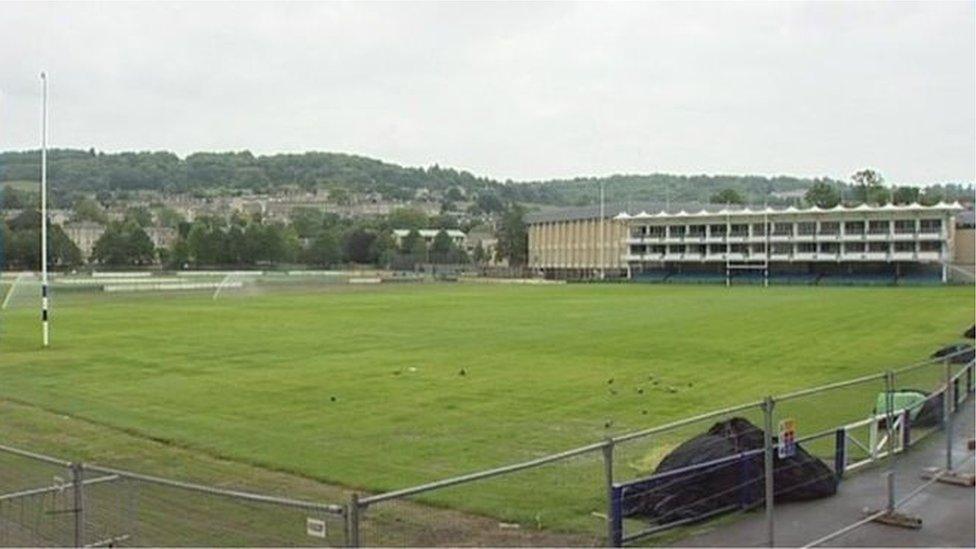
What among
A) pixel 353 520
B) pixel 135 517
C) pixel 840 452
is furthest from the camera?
pixel 840 452

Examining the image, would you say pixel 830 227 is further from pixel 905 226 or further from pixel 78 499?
pixel 78 499

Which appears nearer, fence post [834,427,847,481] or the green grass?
fence post [834,427,847,481]

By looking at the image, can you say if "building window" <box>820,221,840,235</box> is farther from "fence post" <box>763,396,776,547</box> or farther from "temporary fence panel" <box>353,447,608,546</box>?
"fence post" <box>763,396,776,547</box>

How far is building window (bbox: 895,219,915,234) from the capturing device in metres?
132

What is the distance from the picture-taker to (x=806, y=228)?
142 meters

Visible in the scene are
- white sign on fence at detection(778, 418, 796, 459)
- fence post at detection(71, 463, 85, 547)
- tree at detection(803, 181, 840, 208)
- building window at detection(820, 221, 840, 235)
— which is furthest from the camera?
tree at detection(803, 181, 840, 208)

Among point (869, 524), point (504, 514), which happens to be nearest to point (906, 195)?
point (869, 524)

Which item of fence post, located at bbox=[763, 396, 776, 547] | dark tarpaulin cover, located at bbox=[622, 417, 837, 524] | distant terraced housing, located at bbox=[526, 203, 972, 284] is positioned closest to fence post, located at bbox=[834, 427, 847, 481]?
dark tarpaulin cover, located at bbox=[622, 417, 837, 524]

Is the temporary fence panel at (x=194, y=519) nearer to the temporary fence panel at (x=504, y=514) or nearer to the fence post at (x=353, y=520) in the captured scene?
the fence post at (x=353, y=520)

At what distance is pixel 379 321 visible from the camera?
51.6 meters

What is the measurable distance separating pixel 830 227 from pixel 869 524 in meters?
136

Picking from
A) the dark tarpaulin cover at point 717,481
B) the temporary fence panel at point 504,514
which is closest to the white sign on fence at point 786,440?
the dark tarpaulin cover at point 717,481

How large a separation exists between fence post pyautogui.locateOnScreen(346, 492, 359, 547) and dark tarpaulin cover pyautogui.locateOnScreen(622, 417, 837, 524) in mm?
4556

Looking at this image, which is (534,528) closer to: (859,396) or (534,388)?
(859,396)
